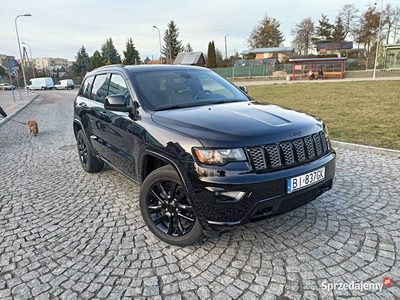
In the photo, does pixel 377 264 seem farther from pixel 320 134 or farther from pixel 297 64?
pixel 297 64

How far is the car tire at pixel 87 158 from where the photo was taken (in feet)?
16.5

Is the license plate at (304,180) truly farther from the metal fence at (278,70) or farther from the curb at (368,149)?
the metal fence at (278,70)

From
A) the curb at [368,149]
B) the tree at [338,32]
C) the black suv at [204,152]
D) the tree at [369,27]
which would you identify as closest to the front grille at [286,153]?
the black suv at [204,152]

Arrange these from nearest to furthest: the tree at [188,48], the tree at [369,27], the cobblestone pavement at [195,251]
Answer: the cobblestone pavement at [195,251] → the tree at [369,27] → the tree at [188,48]

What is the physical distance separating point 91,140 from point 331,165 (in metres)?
3.59

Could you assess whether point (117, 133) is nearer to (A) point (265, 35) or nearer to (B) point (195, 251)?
(B) point (195, 251)

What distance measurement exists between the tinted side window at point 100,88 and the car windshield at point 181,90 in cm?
84

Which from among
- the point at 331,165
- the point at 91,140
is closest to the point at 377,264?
the point at 331,165

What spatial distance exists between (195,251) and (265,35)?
76.4 meters

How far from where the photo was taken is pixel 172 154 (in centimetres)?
266

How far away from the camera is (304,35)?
64.0 metres

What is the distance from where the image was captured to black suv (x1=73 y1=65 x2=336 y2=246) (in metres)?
2.41

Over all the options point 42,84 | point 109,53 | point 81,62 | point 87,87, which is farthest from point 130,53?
point 87,87

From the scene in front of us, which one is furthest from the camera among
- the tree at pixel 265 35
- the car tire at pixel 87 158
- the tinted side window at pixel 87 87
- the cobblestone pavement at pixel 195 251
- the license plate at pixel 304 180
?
the tree at pixel 265 35
